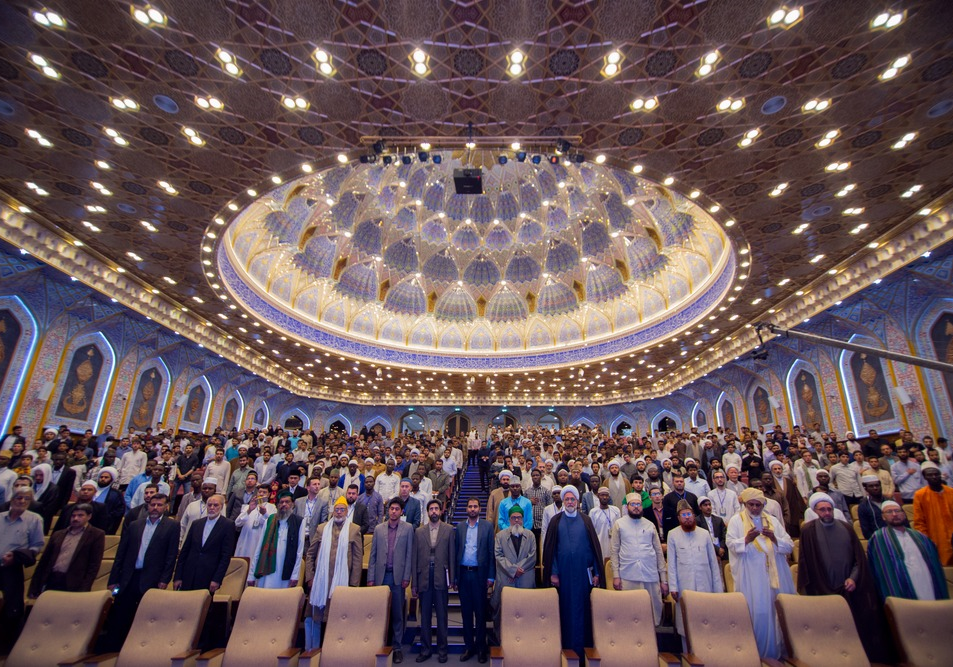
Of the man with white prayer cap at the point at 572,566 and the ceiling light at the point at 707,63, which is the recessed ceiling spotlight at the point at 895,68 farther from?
the man with white prayer cap at the point at 572,566

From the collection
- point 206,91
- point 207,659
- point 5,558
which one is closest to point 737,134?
point 206,91

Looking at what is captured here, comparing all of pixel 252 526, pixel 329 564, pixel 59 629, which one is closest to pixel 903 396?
pixel 329 564

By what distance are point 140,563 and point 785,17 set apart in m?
11.0

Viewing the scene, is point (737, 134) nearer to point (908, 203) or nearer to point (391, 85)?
point (908, 203)

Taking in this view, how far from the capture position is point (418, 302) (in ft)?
89.3

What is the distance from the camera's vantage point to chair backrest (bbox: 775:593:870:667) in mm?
3949

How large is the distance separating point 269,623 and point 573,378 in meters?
24.4

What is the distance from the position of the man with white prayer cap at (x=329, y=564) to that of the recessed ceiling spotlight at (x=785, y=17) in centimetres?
871

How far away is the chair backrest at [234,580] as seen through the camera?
5504 mm

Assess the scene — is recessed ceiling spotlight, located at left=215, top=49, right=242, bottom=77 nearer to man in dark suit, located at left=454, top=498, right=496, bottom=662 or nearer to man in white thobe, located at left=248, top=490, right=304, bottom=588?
man in white thobe, located at left=248, top=490, right=304, bottom=588

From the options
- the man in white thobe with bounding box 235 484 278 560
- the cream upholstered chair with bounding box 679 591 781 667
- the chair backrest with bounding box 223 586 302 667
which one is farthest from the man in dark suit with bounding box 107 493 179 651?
the cream upholstered chair with bounding box 679 591 781 667

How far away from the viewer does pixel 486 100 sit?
7.47 metres

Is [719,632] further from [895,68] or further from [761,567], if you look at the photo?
[895,68]

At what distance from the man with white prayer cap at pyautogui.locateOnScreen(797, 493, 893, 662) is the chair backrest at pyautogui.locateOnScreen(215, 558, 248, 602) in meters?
6.79
